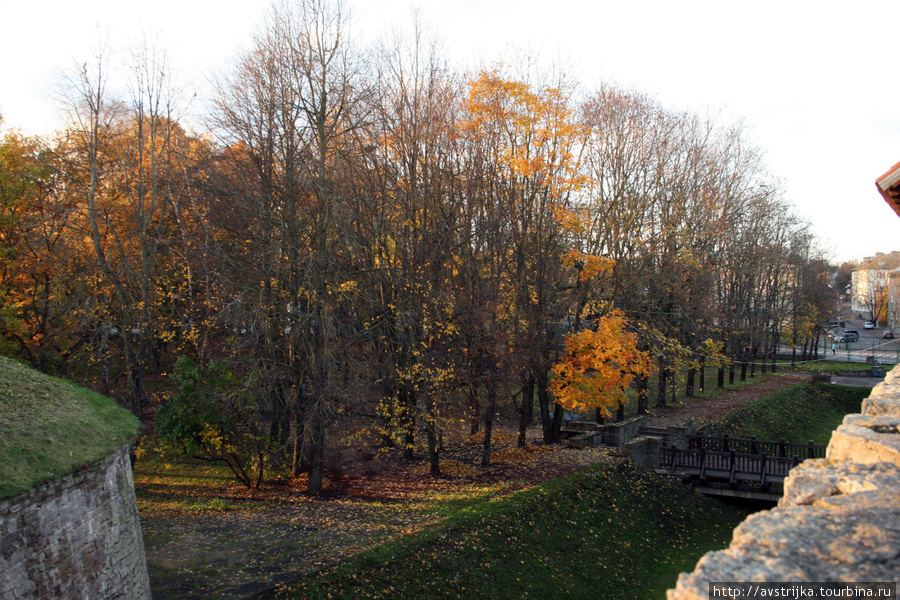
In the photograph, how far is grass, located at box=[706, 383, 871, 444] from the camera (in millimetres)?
26266

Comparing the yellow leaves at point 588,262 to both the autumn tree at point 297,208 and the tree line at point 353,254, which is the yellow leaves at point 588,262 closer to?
the tree line at point 353,254

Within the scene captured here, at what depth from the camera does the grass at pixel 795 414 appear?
26.3 m

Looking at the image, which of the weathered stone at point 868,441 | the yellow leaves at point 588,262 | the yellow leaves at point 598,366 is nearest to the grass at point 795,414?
the yellow leaves at point 598,366

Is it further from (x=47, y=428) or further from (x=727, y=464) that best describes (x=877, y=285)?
(x=47, y=428)

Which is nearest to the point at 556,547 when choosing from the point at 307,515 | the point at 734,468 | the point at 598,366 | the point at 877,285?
the point at 598,366

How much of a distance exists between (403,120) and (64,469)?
41.7 feet

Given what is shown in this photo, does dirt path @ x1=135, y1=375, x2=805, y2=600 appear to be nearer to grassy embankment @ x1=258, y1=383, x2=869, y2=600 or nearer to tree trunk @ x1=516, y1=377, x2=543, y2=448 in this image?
tree trunk @ x1=516, y1=377, x2=543, y2=448

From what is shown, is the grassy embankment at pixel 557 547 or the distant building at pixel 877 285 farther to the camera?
the distant building at pixel 877 285

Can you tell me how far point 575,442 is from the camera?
20.4 m

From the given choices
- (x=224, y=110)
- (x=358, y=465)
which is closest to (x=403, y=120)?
(x=224, y=110)

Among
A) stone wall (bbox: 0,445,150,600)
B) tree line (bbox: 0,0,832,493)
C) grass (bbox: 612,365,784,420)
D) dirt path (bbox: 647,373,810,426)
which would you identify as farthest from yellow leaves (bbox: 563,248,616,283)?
stone wall (bbox: 0,445,150,600)

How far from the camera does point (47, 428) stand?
32.3 feet

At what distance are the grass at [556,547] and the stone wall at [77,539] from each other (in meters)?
2.71

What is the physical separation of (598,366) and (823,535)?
15.1 m
